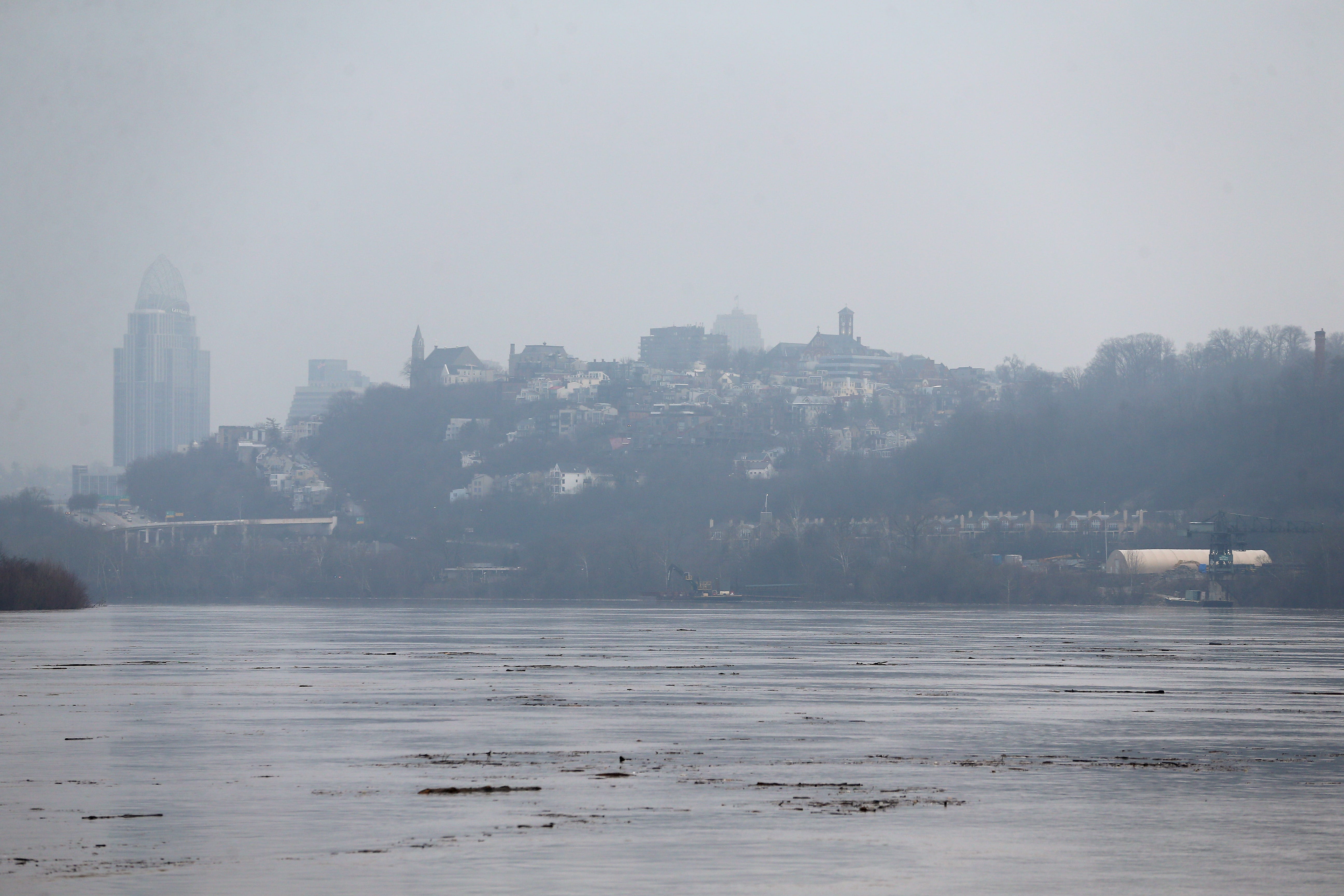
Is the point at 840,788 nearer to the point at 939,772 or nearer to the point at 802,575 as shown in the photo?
the point at 939,772

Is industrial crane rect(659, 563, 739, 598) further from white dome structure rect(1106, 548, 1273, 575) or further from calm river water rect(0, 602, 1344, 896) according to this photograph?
calm river water rect(0, 602, 1344, 896)

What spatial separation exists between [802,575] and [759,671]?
111 meters

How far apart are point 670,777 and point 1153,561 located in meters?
125

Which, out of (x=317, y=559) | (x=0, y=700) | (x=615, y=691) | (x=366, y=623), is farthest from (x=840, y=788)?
(x=317, y=559)

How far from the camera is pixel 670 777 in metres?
21.8

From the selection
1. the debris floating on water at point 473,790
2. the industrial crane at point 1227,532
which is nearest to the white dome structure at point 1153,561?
the industrial crane at point 1227,532

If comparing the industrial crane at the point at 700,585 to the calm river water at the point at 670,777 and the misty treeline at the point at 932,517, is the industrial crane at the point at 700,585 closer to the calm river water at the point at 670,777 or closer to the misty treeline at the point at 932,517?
the misty treeline at the point at 932,517

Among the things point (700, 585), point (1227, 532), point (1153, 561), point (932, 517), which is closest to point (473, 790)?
point (1227, 532)

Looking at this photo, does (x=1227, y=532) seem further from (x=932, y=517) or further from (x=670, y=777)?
(x=670, y=777)

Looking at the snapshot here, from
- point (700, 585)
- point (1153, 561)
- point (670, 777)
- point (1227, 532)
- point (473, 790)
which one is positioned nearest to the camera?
point (473, 790)

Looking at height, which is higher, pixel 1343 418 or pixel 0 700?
pixel 1343 418

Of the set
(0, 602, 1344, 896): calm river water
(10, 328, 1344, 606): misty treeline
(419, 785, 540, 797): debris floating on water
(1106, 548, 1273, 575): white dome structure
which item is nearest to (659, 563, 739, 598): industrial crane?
(10, 328, 1344, 606): misty treeline

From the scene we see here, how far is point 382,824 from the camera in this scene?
1775cm

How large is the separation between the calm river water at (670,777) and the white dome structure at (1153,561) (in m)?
91.0
